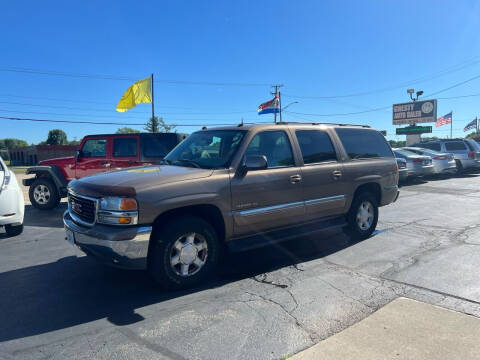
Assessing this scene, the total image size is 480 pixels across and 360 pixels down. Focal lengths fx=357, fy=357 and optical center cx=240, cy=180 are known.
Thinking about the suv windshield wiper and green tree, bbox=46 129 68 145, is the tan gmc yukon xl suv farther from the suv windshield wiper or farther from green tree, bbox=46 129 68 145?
green tree, bbox=46 129 68 145

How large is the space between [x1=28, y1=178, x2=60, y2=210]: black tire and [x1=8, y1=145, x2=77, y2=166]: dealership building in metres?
32.1

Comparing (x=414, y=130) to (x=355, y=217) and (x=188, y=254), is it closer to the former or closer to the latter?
(x=355, y=217)

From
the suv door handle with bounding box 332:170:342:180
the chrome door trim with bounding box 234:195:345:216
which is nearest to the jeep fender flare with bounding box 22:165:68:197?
the chrome door trim with bounding box 234:195:345:216

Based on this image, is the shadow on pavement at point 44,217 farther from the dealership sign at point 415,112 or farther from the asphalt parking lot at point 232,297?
the dealership sign at point 415,112

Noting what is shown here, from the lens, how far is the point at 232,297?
3.67 m

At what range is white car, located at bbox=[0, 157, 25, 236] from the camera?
5.71 metres

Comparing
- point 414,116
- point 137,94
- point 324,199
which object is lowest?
point 324,199

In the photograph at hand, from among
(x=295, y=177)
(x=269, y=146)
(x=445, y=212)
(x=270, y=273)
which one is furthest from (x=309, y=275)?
(x=445, y=212)

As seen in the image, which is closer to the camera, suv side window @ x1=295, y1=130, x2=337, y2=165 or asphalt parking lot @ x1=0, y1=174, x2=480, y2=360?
asphalt parking lot @ x1=0, y1=174, x2=480, y2=360

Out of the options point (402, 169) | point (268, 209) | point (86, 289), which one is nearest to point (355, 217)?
point (268, 209)

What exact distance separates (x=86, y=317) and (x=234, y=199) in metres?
1.87

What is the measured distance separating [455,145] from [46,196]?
1696 cm

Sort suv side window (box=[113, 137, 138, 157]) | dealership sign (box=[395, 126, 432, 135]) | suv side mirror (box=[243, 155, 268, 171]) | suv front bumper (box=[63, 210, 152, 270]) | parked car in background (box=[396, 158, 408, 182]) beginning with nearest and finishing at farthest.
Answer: suv front bumper (box=[63, 210, 152, 270]), suv side mirror (box=[243, 155, 268, 171]), suv side window (box=[113, 137, 138, 157]), parked car in background (box=[396, 158, 408, 182]), dealership sign (box=[395, 126, 432, 135])

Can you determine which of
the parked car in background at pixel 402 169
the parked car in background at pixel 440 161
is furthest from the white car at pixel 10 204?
the parked car in background at pixel 440 161
